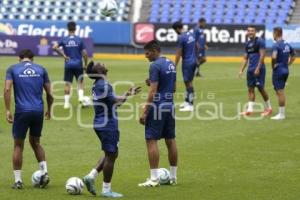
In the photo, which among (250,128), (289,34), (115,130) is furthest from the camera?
(289,34)

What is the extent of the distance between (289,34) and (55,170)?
34.9m

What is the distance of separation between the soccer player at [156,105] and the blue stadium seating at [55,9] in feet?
132

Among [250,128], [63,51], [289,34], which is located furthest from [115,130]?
[289,34]

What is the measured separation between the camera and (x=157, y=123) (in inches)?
497

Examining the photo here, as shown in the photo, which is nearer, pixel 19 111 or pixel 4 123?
pixel 19 111

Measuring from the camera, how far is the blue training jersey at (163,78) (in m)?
12.5

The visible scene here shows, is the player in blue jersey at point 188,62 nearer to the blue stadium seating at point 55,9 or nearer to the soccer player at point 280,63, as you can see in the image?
the soccer player at point 280,63

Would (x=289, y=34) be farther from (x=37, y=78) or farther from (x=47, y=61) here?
(x=37, y=78)

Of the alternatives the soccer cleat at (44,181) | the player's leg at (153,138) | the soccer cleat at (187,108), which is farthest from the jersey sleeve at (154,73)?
the soccer cleat at (187,108)

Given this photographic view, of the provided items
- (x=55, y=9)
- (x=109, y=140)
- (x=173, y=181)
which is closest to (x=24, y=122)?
(x=109, y=140)

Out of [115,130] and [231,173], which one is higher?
[115,130]

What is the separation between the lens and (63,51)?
76.8 ft

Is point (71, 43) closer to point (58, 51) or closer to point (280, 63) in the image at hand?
point (58, 51)

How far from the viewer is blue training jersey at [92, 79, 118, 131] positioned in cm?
1173
